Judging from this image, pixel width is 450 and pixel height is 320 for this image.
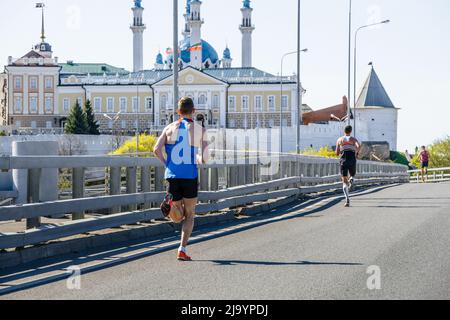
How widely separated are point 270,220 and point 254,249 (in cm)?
510

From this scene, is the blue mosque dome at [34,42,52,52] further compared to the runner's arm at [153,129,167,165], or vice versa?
the blue mosque dome at [34,42,52,52]

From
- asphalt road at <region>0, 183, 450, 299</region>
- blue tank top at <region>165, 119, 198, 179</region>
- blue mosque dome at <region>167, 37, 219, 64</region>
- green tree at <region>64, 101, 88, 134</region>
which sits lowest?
asphalt road at <region>0, 183, 450, 299</region>

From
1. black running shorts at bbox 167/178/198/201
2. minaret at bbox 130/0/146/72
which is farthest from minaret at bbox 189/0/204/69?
black running shorts at bbox 167/178/198/201

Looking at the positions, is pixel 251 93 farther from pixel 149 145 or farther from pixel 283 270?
pixel 283 270

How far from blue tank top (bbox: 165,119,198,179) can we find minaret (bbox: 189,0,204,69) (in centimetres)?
12498

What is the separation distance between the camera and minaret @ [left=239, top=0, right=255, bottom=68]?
147 meters

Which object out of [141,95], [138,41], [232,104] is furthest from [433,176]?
[138,41]

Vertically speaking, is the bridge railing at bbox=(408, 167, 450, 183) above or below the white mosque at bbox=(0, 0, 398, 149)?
below

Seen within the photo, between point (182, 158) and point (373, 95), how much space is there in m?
A: 127

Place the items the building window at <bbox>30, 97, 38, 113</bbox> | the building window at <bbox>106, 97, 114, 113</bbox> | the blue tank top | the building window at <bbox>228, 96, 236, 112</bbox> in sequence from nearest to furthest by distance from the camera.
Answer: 1. the blue tank top
2. the building window at <bbox>228, 96, 236, 112</bbox>
3. the building window at <bbox>106, 97, 114, 113</bbox>
4. the building window at <bbox>30, 97, 38, 113</bbox>

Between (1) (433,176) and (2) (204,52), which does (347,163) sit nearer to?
(1) (433,176)

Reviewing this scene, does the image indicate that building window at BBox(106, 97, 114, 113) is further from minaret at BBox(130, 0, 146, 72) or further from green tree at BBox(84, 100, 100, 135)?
green tree at BBox(84, 100, 100, 135)

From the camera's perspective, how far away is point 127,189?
14594 millimetres
